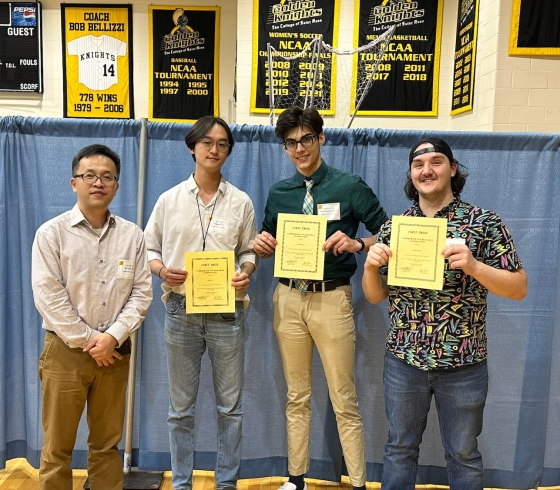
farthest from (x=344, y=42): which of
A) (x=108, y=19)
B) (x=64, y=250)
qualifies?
(x=64, y=250)

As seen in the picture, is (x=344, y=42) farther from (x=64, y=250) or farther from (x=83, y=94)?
(x=64, y=250)

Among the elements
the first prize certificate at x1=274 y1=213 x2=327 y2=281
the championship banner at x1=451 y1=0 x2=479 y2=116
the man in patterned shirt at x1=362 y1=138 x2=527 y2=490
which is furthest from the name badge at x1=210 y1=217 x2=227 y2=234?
the championship banner at x1=451 y1=0 x2=479 y2=116

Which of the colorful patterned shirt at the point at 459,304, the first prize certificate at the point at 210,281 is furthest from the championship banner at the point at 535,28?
the first prize certificate at the point at 210,281

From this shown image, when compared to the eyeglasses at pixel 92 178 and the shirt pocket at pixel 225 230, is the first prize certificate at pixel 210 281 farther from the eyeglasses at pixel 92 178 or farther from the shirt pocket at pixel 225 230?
the eyeglasses at pixel 92 178

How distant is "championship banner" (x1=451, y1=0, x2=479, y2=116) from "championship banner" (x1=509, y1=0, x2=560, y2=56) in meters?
0.53

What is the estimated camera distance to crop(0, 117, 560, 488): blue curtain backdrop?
2.57m

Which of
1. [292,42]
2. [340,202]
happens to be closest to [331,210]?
[340,202]

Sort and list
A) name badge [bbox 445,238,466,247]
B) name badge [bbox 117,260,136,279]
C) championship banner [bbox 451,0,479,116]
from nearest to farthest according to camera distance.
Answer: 1. name badge [bbox 445,238,466,247]
2. name badge [bbox 117,260,136,279]
3. championship banner [bbox 451,0,479,116]

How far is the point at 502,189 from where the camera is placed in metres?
2.57

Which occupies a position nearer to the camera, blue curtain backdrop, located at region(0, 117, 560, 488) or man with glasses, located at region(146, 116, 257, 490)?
man with glasses, located at region(146, 116, 257, 490)

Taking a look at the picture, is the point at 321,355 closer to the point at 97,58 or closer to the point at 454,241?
the point at 454,241

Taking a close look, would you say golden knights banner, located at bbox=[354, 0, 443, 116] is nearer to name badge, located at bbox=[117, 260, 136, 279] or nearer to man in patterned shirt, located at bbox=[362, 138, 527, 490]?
man in patterned shirt, located at bbox=[362, 138, 527, 490]

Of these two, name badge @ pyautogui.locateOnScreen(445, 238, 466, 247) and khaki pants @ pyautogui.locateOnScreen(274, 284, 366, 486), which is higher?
name badge @ pyautogui.locateOnScreen(445, 238, 466, 247)

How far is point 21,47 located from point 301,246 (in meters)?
5.69
